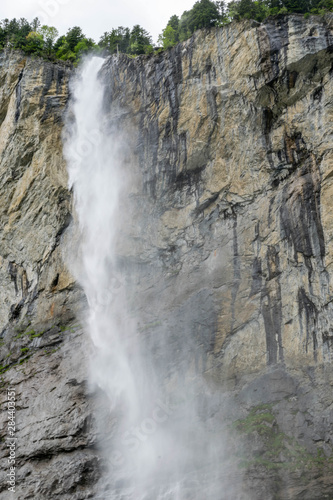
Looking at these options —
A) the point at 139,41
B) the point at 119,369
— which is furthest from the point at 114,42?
the point at 119,369

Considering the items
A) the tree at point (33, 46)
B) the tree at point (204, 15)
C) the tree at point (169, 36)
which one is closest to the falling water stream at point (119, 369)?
the tree at point (33, 46)

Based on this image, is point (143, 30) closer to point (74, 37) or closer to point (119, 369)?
point (74, 37)

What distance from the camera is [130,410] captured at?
14.4m

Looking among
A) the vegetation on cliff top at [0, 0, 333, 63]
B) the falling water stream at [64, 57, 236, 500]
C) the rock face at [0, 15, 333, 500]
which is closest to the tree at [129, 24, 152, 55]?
the vegetation on cliff top at [0, 0, 333, 63]

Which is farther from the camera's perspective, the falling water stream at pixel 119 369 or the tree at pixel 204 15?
the tree at pixel 204 15

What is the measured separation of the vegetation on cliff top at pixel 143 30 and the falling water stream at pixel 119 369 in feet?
12.5

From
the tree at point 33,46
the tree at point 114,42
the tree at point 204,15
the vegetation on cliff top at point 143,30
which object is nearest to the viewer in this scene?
the vegetation on cliff top at point 143,30

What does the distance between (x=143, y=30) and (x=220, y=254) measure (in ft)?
63.8

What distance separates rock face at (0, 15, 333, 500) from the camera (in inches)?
496

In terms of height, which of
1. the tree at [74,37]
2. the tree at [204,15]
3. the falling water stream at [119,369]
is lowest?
the falling water stream at [119,369]

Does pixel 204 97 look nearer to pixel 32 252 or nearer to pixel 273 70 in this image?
pixel 273 70

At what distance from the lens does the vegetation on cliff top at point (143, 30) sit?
19.7 meters

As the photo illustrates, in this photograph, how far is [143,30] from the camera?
27.8m

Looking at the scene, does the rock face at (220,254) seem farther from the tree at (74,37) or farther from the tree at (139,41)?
the tree at (74,37)
